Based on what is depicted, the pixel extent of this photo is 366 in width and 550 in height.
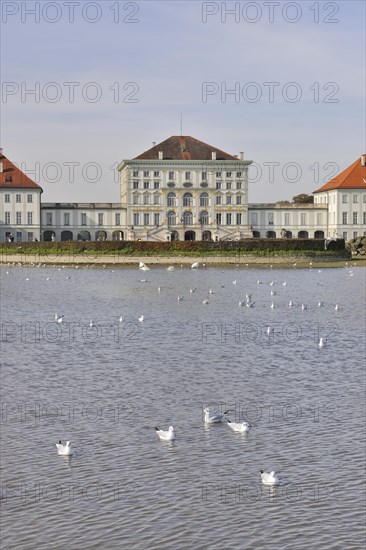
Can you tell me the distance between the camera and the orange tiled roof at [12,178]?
115875 millimetres

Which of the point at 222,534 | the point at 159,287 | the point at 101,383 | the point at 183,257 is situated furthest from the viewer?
the point at 183,257

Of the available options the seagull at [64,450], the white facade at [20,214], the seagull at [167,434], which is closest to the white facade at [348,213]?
the white facade at [20,214]

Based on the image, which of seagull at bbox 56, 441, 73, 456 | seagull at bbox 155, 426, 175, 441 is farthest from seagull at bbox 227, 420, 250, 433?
seagull at bbox 56, 441, 73, 456

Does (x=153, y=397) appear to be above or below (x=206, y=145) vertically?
below

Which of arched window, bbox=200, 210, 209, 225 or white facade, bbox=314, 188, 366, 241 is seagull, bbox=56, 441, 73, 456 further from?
white facade, bbox=314, 188, 366, 241

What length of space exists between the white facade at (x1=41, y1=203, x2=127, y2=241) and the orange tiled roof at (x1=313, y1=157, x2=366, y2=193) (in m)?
26.4

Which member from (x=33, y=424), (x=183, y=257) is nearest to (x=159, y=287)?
(x=183, y=257)

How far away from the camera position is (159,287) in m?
57.1

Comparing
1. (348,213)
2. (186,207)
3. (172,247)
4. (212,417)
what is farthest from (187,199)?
(212,417)

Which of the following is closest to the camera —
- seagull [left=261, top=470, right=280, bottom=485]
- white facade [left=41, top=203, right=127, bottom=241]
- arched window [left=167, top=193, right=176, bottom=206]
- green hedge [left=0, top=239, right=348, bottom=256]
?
seagull [left=261, top=470, right=280, bottom=485]

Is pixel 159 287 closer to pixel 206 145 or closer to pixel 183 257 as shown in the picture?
pixel 183 257

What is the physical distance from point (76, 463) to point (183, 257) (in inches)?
2841

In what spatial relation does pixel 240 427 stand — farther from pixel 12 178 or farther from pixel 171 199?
pixel 171 199

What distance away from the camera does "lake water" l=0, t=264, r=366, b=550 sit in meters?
13.7
